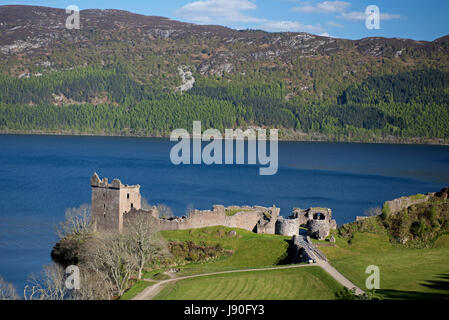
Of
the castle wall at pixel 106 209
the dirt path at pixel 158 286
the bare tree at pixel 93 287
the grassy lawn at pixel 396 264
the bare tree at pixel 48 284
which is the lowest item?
the bare tree at pixel 48 284

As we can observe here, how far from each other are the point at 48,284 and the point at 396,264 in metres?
30.4

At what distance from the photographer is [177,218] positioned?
6831cm

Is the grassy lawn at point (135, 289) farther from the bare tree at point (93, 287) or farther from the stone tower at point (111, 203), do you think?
the stone tower at point (111, 203)

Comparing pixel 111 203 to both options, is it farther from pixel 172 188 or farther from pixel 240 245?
pixel 172 188

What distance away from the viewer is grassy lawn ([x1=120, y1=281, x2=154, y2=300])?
46.5 metres

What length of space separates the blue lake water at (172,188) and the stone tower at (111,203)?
8006 mm

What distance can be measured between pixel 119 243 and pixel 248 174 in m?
115

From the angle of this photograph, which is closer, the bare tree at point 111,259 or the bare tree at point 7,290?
the bare tree at point 7,290

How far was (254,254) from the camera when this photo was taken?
61906 mm

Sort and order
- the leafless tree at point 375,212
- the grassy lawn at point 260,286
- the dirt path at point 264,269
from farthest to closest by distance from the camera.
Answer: the leafless tree at point 375,212 → the dirt path at point 264,269 → the grassy lawn at point 260,286

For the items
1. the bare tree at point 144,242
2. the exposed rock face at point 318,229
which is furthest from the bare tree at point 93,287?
the exposed rock face at point 318,229

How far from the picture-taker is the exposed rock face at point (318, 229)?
66625mm
